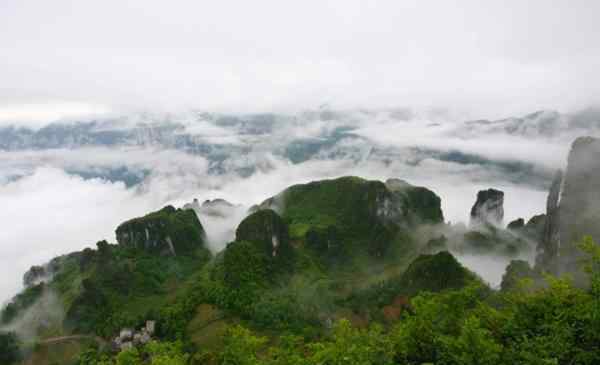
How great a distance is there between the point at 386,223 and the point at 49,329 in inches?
4621

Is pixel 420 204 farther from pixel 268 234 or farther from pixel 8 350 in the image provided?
pixel 8 350

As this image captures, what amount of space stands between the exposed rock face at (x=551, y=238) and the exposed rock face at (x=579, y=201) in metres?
1.98

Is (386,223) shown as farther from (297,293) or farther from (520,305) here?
(520,305)

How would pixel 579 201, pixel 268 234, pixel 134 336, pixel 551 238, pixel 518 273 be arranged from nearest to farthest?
pixel 579 201, pixel 551 238, pixel 518 273, pixel 134 336, pixel 268 234

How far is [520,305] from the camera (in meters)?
24.2

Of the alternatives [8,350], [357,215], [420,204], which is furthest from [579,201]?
[8,350]

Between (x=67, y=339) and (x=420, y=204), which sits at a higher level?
(x=420, y=204)

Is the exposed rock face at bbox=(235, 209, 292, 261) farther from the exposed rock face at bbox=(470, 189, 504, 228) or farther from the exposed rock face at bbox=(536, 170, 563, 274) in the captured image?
the exposed rock face at bbox=(470, 189, 504, 228)

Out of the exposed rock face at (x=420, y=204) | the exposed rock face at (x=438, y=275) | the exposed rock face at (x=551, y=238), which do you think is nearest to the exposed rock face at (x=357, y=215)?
the exposed rock face at (x=420, y=204)

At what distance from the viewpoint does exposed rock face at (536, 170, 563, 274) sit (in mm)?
72125

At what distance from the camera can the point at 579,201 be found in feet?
246

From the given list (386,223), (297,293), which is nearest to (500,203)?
(386,223)

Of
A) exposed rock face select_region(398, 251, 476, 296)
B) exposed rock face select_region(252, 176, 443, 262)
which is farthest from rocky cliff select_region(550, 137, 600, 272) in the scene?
exposed rock face select_region(252, 176, 443, 262)

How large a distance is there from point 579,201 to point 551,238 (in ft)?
31.2
